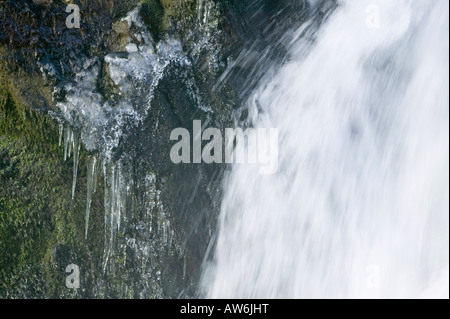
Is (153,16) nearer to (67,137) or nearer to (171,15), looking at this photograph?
(171,15)

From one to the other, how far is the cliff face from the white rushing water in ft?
1.73

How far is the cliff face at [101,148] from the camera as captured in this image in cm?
341

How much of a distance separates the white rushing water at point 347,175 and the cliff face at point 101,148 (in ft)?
1.73

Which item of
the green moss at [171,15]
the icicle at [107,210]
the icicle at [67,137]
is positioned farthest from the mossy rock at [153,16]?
the icicle at [107,210]

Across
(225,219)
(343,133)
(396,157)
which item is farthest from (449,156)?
(225,219)

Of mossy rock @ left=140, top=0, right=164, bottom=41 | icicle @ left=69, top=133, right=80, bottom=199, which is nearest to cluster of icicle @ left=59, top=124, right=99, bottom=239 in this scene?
icicle @ left=69, top=133, right=80, bottom=199

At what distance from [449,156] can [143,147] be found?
2.42m

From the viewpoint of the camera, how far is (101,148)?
349 centimetres

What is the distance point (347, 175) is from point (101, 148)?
2.07 metres

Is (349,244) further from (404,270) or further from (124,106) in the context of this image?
(124,106)

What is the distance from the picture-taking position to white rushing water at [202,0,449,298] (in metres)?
3.75

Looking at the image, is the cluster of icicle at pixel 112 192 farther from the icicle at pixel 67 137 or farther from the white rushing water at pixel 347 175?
the white rushing water at pixel 347 175

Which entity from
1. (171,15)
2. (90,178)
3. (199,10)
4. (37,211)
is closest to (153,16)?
(171,15)

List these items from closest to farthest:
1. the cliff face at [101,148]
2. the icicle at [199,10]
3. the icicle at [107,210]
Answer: the cliff face at [101,148], the icicle at [107,210], the icicle at [199,10]
